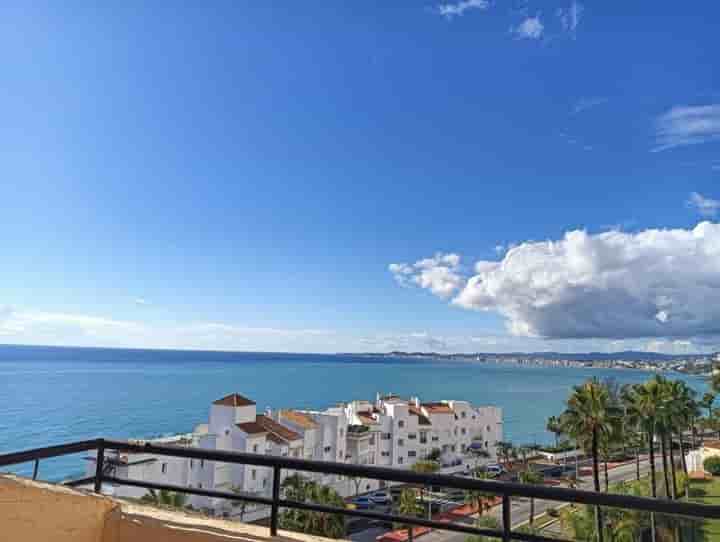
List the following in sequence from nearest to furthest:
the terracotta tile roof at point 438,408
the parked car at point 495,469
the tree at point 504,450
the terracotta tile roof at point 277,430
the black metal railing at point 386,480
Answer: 1. the black metal railing at point 386,480
2. the terracotta tile roof at point 277,430
3. the parked car at point 495,469
4. the terracotta tile roof at point 438,408
5. the tree at point 504,450

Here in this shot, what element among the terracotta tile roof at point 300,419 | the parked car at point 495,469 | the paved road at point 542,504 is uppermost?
the terracotta tile roof at point 300,419

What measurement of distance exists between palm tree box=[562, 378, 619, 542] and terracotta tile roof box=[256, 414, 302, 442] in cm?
1778

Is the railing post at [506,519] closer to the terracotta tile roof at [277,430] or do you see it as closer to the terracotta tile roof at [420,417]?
the terracotta tile roof at [277,430]

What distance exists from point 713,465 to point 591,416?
19.5 metres

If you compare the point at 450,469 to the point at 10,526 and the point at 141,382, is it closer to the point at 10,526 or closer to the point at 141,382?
the point at 10,526

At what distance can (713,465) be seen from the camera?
3488cm

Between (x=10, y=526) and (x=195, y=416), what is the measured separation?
6823cm

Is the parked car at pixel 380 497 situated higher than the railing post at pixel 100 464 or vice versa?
the railing post at pixel 100 464

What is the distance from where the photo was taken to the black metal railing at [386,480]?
5.58 ft

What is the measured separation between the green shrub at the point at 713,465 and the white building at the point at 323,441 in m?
17.8

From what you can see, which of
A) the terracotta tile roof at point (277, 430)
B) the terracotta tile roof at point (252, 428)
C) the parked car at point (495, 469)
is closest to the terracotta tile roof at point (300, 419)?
the terracotta tile roof at point (277, 430)

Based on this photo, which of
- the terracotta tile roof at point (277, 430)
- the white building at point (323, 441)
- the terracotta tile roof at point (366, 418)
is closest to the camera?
the white building at point (323, 441)

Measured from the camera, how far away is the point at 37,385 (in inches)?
3164

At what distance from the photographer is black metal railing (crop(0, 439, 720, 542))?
170cm
